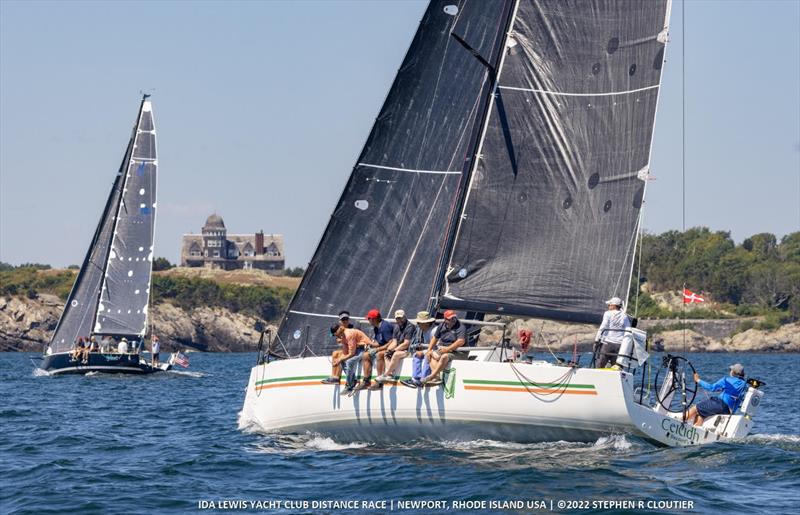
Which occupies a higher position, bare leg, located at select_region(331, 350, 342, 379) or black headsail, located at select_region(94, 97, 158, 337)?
black headsail, located at select_region(94, 97, 158, 337)

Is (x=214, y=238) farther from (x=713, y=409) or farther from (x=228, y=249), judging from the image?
(x=713, y=409)

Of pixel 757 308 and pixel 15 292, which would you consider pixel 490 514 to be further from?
pixel 757 308

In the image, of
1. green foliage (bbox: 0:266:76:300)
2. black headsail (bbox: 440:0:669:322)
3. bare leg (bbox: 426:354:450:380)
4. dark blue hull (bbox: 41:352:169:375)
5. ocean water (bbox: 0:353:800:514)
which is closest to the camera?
ocean water (bbox: 0:353:800:514)

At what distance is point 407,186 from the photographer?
21.0 m

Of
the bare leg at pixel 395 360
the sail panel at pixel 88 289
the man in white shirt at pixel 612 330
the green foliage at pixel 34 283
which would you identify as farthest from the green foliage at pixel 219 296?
the man in white shirt at pixel 612 330

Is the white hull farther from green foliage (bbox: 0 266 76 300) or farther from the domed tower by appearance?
the domed tower

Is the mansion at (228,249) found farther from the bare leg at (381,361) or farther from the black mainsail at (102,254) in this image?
the bare leg at (381,361)

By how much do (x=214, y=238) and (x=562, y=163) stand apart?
527ft

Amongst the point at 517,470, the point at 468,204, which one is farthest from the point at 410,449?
the point at 468,204

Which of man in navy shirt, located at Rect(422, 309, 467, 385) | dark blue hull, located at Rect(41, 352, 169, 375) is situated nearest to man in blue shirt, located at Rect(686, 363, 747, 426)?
man in navy shirt, located at Rect(422, 309, 467, 385)

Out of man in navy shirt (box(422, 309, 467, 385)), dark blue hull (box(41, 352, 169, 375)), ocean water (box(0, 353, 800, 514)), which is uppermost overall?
man in navy shirt (box(422, 309, 467, 385))

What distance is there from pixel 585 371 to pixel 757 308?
108690mm

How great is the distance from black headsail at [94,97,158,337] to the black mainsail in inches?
1.7

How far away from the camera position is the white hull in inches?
680
